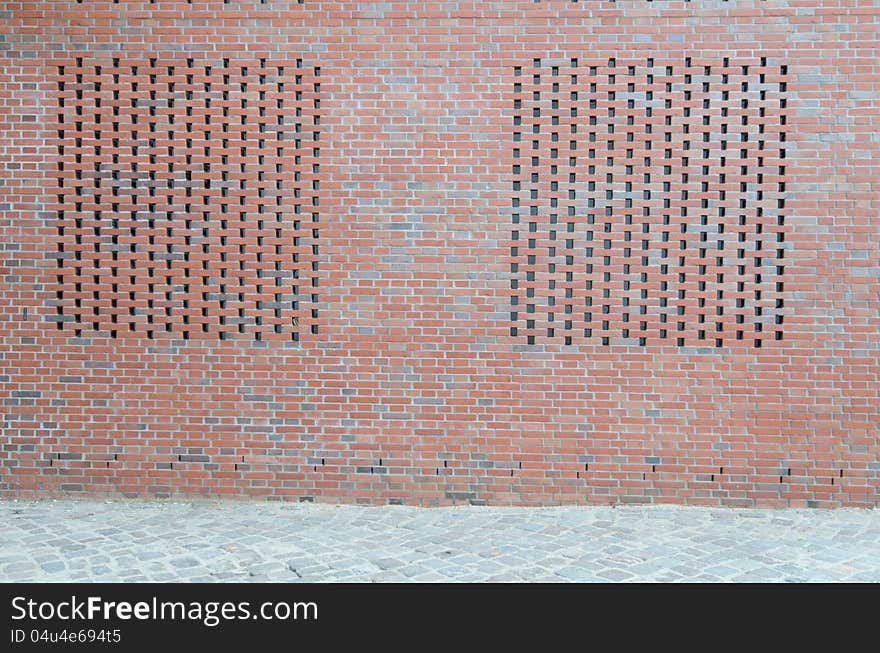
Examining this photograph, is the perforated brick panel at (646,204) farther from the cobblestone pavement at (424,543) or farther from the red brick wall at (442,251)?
the cobblestone pavement at (424,543)

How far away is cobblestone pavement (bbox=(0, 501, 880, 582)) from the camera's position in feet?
14.6

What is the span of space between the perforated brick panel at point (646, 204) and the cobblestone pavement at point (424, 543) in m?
1.49

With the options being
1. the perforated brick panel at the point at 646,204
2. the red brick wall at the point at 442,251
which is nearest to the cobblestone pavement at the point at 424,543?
the red brick wall at the point at 442,251

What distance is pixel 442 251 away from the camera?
5809 millimetres

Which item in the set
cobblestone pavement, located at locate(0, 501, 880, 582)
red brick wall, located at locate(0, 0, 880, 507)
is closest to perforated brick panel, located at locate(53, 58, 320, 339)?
red brick wall, located at locate(0, 0, 880, 507)

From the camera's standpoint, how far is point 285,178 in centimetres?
585

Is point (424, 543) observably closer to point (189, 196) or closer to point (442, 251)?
point (442, 251)

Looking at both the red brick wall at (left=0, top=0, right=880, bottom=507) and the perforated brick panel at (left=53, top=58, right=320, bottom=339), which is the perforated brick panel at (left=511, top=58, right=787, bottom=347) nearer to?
the red brick wall at (left=0, top=0, right=880, bottom=507)

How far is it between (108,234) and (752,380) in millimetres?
5516

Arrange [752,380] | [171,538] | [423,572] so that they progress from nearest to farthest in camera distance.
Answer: [423,572]
[171,538]
[752,380]

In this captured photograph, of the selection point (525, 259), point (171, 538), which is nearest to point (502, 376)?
point (525, 259)

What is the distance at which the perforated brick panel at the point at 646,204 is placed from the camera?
5730 mm

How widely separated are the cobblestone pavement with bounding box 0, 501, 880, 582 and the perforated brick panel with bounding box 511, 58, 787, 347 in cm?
149

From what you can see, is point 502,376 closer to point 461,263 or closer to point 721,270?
point 461,263
